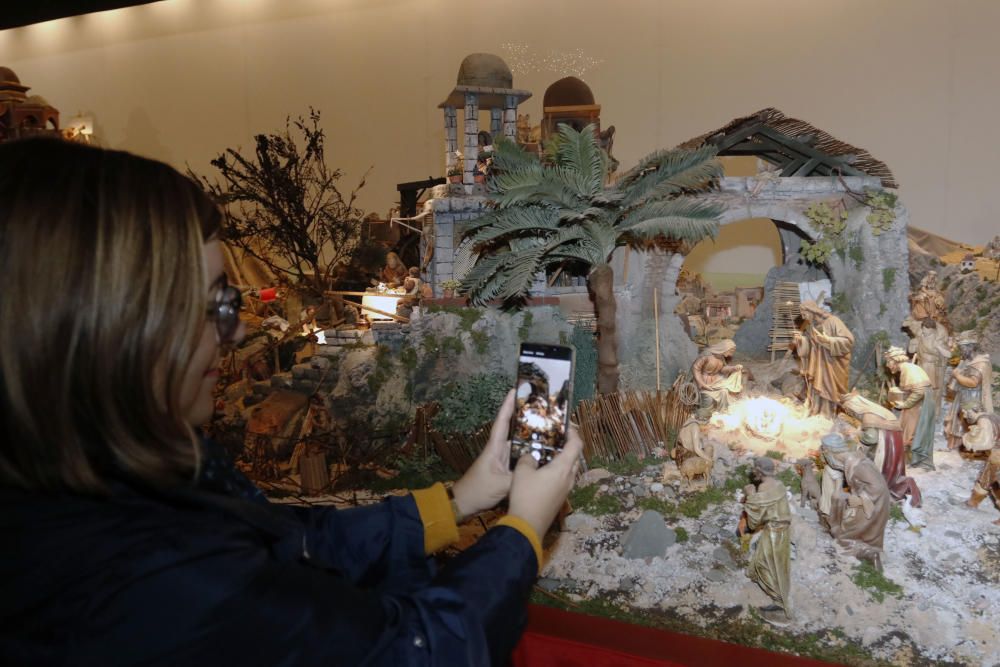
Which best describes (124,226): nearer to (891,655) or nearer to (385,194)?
(891,655)

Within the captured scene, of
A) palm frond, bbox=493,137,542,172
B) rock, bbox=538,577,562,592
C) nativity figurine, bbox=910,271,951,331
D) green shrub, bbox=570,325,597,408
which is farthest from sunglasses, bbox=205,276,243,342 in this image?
nativity figurine, bbox=910,271,951,331

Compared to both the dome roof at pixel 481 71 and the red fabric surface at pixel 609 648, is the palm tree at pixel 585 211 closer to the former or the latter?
the dome roof at pixel 481 71

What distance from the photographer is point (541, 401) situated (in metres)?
2.68

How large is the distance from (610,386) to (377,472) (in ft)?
9.55

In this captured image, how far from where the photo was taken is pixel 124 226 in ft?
4.75

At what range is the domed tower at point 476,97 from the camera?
32.3 ft

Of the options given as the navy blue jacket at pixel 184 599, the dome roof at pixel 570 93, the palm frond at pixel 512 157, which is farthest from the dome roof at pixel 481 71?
the navy blue jacket at pixel 184 599

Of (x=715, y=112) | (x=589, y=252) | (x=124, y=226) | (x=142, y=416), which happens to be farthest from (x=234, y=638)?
(x=715, y=112)

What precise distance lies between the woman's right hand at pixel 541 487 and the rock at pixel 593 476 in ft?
17.3

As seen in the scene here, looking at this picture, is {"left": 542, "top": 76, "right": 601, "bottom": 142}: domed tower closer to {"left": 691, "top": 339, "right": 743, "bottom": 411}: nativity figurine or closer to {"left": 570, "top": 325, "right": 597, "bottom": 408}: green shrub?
{"left": 570, "top": 325, "right": 597, "bottom": 408}: green shrub

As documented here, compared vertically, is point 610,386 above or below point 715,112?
below

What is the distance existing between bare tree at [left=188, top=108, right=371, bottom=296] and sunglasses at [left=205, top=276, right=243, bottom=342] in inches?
434

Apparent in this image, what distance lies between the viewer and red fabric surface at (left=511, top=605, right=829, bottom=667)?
3.21 m

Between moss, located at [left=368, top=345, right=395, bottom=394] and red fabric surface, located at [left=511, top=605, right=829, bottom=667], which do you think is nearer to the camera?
red fabric surface, located at [left=511, top=605, right=829, bottom=667]
